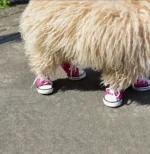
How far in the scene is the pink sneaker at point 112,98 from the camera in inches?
90.8

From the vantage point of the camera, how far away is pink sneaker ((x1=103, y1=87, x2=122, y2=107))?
2.31m

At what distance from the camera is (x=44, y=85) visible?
246 centimetres

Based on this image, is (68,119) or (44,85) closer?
(68,119)

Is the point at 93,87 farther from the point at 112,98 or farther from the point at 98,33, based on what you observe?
the point at 98,33

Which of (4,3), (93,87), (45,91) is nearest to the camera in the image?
(45,91)

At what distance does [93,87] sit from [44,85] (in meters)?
0.38

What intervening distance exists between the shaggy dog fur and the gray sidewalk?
0.24 metres

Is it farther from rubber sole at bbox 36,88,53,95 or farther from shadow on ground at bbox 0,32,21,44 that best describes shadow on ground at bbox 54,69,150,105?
shadow on ground at bbox 0,32,21,44

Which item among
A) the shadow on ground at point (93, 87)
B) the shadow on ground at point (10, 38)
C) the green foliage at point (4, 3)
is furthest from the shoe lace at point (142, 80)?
the green foliage at point (4, 3)

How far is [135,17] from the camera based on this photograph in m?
1.94

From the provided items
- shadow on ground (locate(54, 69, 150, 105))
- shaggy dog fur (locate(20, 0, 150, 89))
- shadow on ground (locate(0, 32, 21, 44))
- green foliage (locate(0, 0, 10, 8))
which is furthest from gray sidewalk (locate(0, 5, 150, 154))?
green foliage (locate(0, 0, 10, 8))

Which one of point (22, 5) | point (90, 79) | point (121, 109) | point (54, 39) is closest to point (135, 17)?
point (54, 39)

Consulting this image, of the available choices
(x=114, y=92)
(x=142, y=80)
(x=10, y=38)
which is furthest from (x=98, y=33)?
(x=10, y=38)

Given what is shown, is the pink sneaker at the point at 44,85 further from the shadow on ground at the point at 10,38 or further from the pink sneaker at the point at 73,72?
the shadow on ground at the point at 10,38
